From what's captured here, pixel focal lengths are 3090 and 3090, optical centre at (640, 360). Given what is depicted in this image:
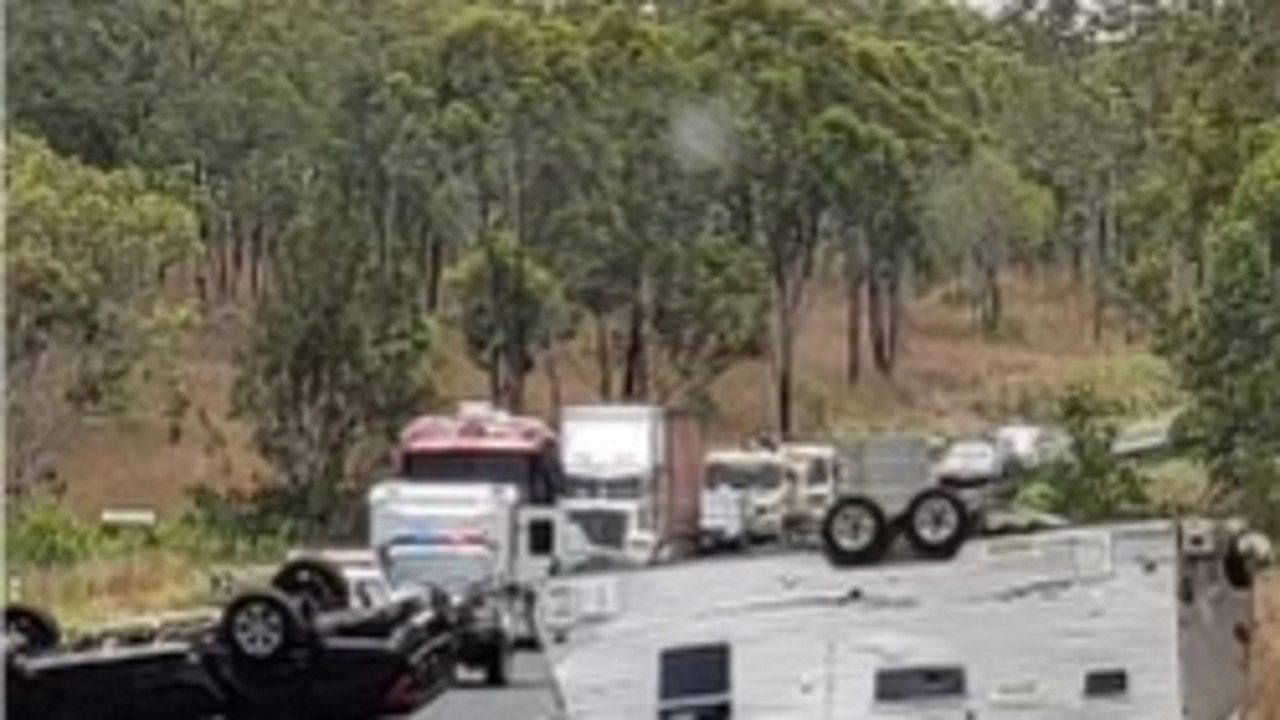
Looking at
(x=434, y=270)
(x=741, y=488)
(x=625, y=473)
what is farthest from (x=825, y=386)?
(x=625, y=473)

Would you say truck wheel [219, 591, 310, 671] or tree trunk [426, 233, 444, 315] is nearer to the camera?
truck wheel [219, 591, 310, 671]

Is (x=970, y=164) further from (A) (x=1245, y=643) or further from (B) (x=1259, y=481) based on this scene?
(A) (x=1245, y=643)

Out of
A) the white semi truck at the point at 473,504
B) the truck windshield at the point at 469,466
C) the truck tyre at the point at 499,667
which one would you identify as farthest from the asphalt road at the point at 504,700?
the truck windshield at the point at 469,466

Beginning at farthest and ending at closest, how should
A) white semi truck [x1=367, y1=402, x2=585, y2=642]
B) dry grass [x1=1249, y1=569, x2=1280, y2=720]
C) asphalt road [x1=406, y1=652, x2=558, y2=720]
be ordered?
white semi truck [x1=367, y1=402, x2=585, y2=642]
asphalt road [x1=406, y1=652, x2=558, y2=720]
dry grass [x1=1249, y1=569, x2=1280, y2=720]

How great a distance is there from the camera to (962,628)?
13250 millimetres

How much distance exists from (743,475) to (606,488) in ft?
23.0

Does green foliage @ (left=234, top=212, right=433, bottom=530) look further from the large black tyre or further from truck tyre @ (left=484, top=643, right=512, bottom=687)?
the large black tyre

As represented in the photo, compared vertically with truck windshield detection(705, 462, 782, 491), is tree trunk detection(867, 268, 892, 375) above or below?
above

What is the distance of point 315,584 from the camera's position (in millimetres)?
16172

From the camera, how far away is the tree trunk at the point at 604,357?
2014 inches

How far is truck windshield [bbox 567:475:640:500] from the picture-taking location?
3306 centimetres

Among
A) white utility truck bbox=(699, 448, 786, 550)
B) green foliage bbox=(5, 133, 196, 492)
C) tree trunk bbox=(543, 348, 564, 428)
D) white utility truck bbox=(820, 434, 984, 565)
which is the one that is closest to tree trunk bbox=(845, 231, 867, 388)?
tree trunk bbox=(543, 348, 564, 428)

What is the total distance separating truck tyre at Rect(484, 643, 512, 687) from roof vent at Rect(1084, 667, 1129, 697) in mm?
5535

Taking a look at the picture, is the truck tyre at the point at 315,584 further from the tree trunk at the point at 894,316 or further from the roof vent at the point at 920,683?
the tree trunk at the point at 894,316
